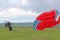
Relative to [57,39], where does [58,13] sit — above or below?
above

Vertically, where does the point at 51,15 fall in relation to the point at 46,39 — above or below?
above

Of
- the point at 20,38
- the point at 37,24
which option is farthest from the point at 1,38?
the point at 37,24

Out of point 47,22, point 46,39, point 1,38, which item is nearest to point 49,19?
point 47,22

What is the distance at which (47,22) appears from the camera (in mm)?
29000

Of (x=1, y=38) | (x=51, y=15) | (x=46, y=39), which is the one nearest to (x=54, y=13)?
(x=51, y=15)

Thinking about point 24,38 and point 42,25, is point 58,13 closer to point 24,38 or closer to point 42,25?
point 42,25

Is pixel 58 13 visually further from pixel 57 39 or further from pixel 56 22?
pixel 57 39

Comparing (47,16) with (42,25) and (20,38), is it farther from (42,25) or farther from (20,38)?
(20,38)

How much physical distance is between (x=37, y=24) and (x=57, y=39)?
33.5ft

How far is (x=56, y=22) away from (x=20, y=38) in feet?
39.4

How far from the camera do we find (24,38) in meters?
39.5

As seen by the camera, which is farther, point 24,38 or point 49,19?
point 24,38

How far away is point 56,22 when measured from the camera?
28.4 m

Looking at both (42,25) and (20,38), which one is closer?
(42,25)
